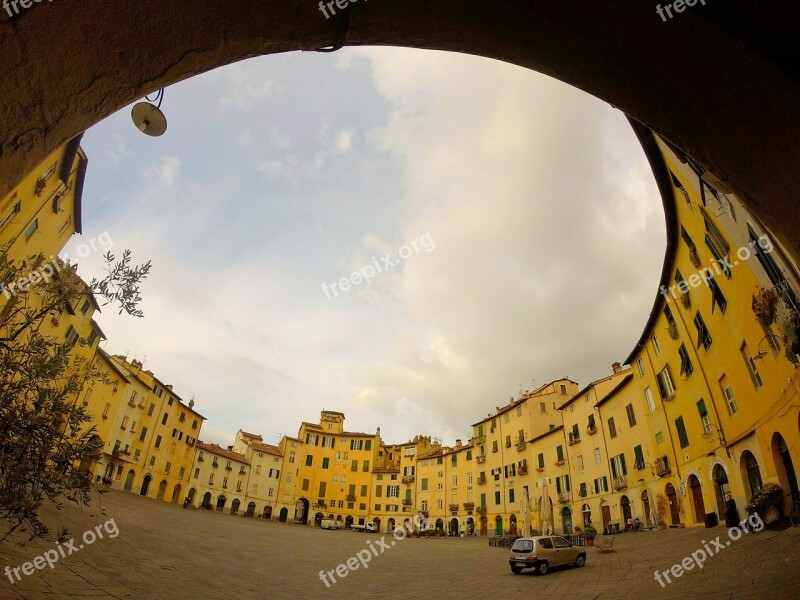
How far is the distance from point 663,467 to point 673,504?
2050mm

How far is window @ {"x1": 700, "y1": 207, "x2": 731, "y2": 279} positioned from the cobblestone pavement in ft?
27.4

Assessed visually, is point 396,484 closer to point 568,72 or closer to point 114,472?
point 114,472

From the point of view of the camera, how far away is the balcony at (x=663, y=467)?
23.4 m

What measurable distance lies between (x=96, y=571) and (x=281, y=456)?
55.9 metres

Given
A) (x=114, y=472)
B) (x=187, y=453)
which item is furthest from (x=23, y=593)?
(x=187, y=453)

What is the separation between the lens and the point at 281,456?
198 ft

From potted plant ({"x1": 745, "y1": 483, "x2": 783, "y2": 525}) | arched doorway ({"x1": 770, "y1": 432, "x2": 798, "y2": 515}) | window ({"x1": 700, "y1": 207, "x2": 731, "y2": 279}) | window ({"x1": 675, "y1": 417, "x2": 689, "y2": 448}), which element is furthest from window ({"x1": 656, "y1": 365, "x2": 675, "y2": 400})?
window ({"x1": 700, "y1": 207, "x2": 731, "y2": 279})

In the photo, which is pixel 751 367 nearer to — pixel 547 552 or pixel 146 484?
pixel 547 552

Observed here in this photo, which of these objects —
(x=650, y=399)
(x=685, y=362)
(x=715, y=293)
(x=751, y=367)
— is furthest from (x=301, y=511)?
(x=715, y=293)

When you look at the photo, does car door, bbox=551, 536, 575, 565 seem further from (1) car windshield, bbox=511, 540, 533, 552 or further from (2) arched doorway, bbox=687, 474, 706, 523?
(2) arched doorway, bbox=687, 474, 706, 523

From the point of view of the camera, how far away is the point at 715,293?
16625 millimetres

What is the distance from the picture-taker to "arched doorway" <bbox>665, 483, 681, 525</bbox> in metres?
23.2
